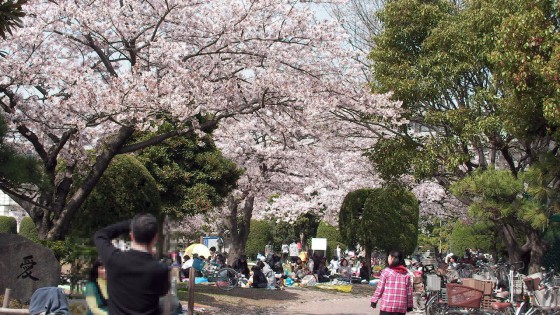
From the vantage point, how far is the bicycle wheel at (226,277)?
21483mm

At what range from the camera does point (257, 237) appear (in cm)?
4781

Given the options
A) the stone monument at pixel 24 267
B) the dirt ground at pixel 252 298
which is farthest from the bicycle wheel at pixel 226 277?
the stone monument at pixel 24 267

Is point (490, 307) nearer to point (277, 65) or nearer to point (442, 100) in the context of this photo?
point (277, 65)

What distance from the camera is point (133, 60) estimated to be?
1423 centimetres

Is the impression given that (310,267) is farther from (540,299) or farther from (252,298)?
(540,299)

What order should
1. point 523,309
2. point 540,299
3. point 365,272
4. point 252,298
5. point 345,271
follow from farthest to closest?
point 365,272, point 345,271, point 252,298, point 523,309, point 540,299

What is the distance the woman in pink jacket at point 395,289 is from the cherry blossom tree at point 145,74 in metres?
4.98

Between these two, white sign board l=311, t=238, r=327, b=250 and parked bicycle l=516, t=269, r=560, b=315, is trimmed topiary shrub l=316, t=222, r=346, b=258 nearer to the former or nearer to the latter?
white sign board l=311, t=238, r=327, b=250

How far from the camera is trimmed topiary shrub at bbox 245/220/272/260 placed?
156 feet

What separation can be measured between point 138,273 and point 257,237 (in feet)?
143

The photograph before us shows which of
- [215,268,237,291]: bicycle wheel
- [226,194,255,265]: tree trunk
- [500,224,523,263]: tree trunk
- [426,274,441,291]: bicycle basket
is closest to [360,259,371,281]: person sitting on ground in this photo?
[226,194,255,265]: tree trunk

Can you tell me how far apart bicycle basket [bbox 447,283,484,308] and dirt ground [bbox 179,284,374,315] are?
5.23 meters

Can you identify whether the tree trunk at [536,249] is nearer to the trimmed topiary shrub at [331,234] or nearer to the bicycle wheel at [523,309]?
the bicycle wheel at [523,309]

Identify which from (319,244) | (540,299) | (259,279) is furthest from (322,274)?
(540,299)
